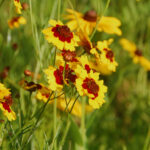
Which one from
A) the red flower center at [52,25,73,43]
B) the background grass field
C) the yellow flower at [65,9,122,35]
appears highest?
the yellow flower at [65,9,122,35]

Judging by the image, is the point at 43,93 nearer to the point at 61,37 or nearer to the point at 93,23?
the point at 61,37

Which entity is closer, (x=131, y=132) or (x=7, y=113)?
(x=7, y=113)

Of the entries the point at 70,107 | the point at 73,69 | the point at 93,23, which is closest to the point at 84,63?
the point at 73,69

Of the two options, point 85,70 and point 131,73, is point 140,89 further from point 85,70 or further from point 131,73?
point 85,70

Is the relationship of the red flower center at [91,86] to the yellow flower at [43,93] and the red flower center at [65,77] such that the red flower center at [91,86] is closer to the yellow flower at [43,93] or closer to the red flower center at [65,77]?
the red flower center at [65,77]

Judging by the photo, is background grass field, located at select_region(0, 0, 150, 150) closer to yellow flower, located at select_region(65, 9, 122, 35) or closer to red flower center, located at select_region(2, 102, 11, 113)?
yellow flower, located at select_region(65, 9, 122, 35)

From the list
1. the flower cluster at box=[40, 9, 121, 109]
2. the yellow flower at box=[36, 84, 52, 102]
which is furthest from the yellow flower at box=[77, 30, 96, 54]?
the yellow flower at box=[36, 84, 52, 102]

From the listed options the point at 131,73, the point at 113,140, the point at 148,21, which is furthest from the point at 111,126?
the point at 148,21

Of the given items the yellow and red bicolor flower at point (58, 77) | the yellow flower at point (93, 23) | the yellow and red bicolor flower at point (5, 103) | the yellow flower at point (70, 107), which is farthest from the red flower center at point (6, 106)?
the yellow flower at point (93, 23)
